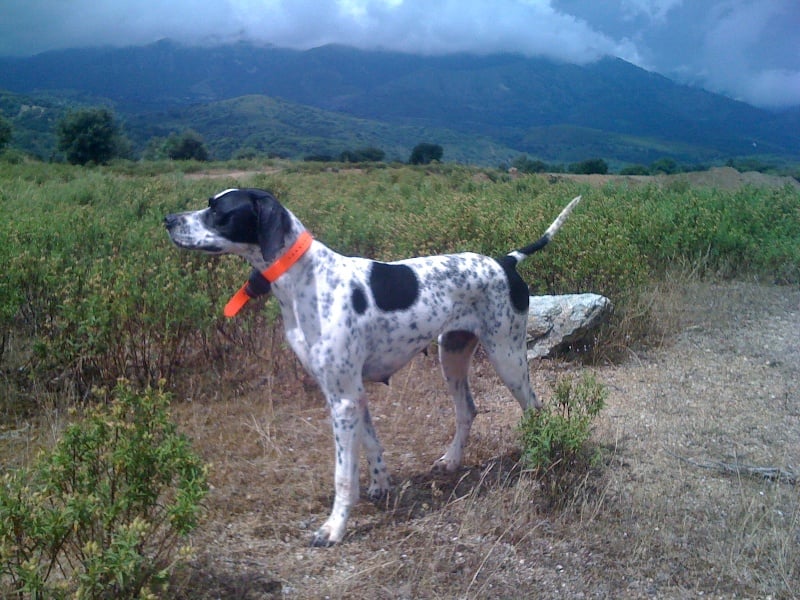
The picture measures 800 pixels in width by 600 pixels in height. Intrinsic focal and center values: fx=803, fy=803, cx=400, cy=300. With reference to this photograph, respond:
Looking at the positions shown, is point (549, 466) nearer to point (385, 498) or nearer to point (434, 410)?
point (385, 498)

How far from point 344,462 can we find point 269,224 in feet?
3.87

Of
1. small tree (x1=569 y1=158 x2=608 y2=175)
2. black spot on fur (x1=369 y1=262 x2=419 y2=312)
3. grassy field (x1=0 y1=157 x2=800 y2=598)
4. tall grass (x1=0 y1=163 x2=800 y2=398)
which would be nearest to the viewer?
grassy field (x1=0 y1=157 x2=800 y2=598)

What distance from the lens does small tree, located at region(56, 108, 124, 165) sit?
104 ft

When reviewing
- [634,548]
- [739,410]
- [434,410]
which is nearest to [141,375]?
[434,410]

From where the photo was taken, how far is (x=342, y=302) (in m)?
3.74

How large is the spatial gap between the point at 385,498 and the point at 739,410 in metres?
2.74

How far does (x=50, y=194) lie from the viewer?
1282cm

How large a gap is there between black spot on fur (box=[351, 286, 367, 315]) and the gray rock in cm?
308

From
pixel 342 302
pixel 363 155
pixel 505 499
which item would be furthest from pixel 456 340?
pixel 363 155

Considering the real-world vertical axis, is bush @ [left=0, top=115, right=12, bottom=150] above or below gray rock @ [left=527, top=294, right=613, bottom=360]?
below

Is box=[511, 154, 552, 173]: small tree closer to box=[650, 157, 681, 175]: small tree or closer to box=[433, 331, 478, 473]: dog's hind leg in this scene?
box=[650, 157, 681, 175]: small tree

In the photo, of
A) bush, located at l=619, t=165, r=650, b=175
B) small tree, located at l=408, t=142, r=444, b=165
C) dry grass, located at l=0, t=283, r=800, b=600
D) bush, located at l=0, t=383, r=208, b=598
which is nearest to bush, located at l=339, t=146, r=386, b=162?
small tree, located at l=408, t=142, r=444, b=165

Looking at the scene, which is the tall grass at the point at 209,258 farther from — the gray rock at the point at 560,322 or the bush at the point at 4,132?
the bush at the point at 4,132

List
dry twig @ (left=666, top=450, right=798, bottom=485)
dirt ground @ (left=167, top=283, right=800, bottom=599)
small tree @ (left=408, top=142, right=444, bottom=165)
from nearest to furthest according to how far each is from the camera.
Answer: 1. dirt ground @ (left=167, top=283, right=800, bottom=599)
2. dry twig @ (left=666, top=450, right=798, bottom=485)
3. small tree @ (left=408, top=142, right=444, bottom=165)
